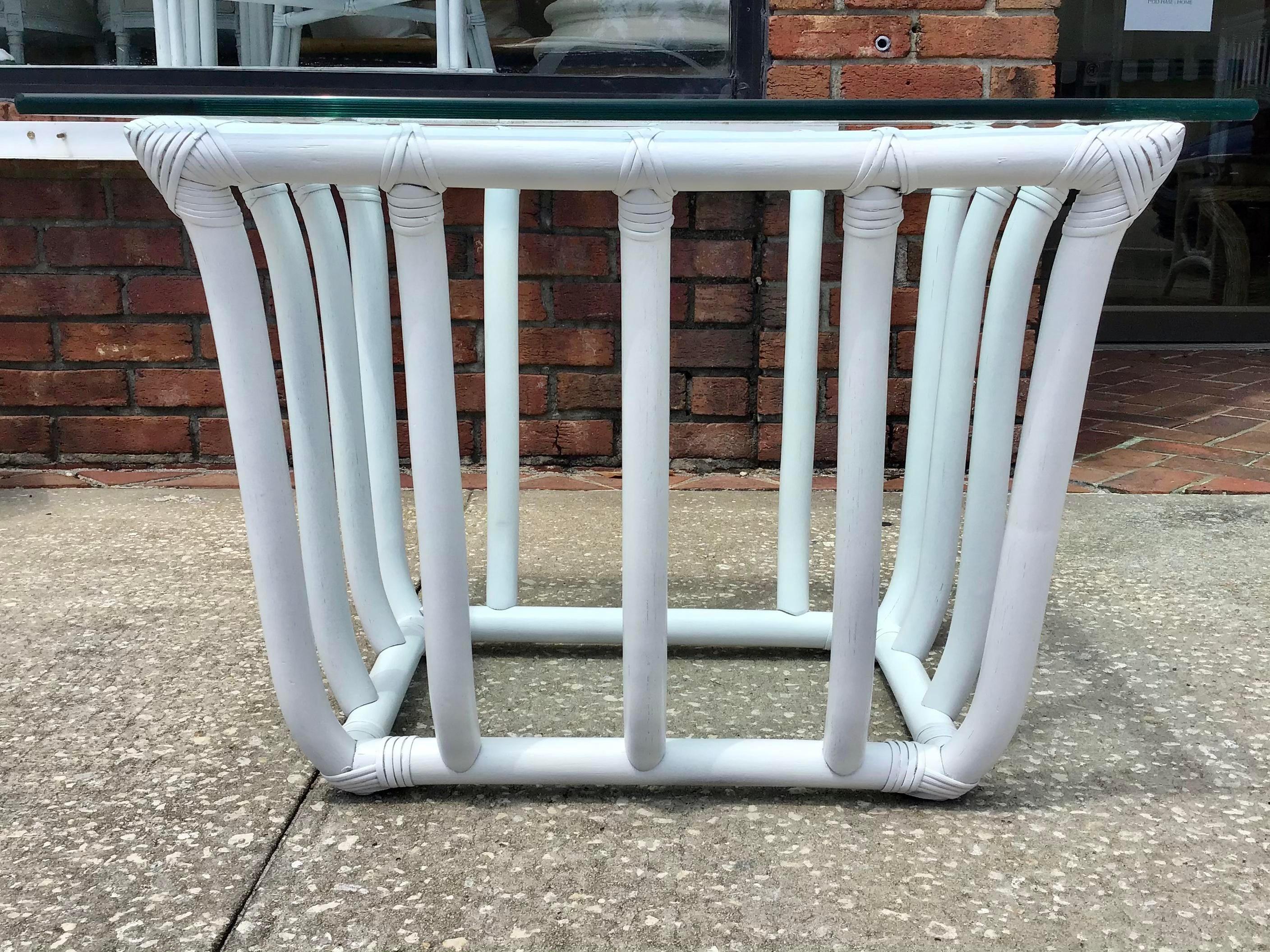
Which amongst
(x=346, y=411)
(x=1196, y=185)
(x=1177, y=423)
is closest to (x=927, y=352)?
(x=346, y=411)

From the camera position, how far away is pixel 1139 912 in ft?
3.40

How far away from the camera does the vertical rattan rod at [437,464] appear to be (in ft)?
3.35

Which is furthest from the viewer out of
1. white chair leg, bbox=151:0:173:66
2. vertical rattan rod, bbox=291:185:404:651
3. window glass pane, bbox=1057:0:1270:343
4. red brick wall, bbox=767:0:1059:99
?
window glass pane, bbox=1057:0:1270:343

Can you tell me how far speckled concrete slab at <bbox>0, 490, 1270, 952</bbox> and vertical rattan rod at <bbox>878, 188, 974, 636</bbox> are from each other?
244 mm

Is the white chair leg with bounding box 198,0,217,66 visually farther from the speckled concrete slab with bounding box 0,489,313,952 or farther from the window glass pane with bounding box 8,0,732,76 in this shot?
the speckled concrete slab with bounding box 0,489,313,952

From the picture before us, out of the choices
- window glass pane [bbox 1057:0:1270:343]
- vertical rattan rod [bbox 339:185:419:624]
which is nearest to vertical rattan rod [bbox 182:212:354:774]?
vertical rattan rod [bbox 339:185:419:624]

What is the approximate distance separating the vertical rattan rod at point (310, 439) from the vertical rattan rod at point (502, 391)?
36 centimetres

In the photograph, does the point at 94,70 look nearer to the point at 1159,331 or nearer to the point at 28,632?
the point at 28,632

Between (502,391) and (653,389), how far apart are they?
55 centimetres

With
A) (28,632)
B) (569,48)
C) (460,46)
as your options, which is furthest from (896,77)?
(28,632)

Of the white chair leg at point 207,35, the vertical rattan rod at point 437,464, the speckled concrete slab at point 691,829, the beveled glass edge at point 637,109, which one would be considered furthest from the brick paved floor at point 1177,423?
the white chair leg at point 207,35

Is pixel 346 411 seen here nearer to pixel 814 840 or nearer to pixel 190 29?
pixel 814 840

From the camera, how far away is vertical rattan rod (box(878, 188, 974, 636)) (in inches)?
53.3

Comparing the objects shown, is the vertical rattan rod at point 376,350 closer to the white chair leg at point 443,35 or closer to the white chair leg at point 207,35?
the white chair leg at point 443,35
